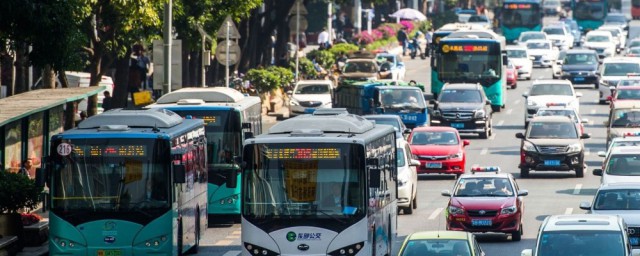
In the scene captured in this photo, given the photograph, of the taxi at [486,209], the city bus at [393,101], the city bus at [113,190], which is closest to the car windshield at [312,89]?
the city bus at [393,101]

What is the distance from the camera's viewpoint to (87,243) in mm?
27344

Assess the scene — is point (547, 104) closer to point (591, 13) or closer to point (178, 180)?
point (178, 180)

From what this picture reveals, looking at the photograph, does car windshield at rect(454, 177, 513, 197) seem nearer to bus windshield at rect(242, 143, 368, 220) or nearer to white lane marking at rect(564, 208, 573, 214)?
white lane marking at rect(564, 208, 573, 214)

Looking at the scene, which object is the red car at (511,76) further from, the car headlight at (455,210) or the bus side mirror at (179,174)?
the bus side mirror at (179,174)

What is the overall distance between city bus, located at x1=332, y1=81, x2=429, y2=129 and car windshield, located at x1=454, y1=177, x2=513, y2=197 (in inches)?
768

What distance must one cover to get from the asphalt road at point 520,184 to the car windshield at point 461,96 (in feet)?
4.51

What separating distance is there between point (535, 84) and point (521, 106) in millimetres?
8854

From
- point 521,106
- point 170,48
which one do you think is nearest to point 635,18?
point 521,106

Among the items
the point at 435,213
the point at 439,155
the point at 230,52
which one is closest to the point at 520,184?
the point at 439,155

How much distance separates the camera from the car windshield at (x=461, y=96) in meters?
55.8

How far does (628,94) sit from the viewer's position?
57.0 m

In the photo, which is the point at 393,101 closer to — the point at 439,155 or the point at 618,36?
the point at 439,155

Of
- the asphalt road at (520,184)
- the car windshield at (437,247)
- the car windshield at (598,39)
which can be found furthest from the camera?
→ the car windshield at (598,39)

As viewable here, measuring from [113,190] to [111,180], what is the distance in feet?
0.54
